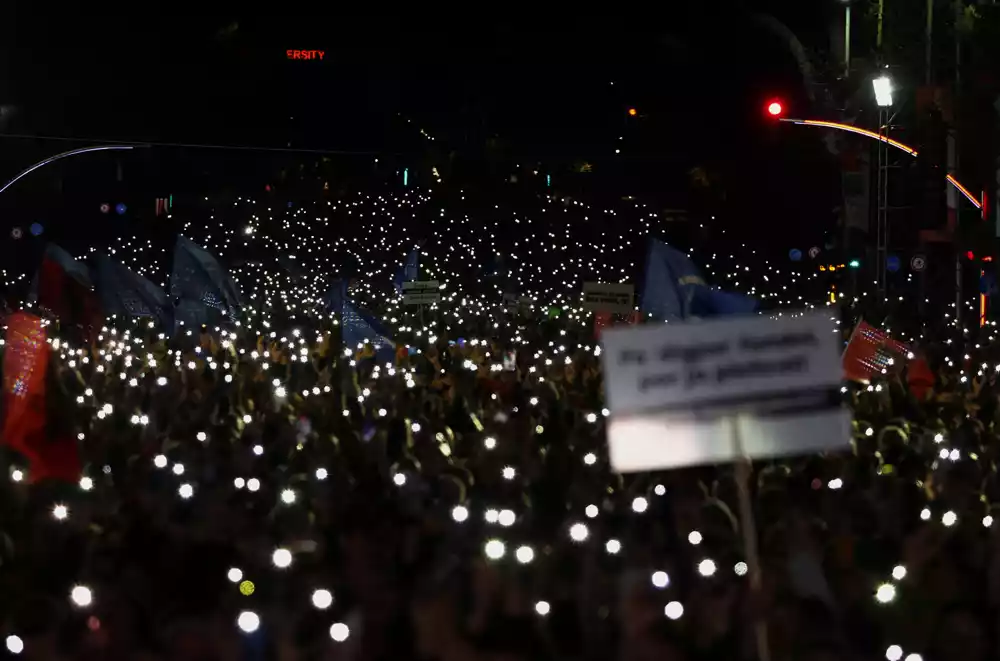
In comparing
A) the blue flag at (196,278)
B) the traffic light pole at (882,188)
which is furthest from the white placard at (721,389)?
the blue flag at (196,278)

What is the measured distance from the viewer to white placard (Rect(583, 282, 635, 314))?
20828 millimetres

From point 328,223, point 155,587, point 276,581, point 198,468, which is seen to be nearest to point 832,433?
point 276,581

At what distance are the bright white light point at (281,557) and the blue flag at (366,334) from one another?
1302cm

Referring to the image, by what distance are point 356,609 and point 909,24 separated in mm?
22666

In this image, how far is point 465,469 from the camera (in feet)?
34.1

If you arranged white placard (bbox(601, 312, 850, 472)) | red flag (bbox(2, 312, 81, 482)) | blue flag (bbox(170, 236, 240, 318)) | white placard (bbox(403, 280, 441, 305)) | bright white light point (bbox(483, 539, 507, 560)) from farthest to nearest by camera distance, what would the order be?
blue flag (bbox(170, 236, 240, 318)) < white placard (bbox(403, 280, 441, 305)) < red flag (bbox(2, 312, 81, 482)) < bright white light point (bbox(483, 539, 507, 560)) < white placard (bbox(601, 312, 850, 472))

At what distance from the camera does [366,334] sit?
72.3ft

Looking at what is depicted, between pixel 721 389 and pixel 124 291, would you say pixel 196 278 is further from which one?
pixel 721 389

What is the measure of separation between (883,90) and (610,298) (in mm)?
6178

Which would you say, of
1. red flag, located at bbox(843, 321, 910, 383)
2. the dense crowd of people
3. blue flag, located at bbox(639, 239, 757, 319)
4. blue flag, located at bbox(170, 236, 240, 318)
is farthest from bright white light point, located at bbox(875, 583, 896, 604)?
blue flag, located at bbox(170, 236, 240, 318)

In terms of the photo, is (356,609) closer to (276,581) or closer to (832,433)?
(276,581)

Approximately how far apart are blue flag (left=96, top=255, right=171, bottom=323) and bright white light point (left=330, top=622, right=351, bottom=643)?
59.0 ft

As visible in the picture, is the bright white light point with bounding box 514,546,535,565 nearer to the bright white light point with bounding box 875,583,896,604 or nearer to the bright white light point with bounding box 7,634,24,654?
the bright white light point with bounding box 875,583,896,604

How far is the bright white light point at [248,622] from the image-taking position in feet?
22.3
